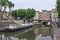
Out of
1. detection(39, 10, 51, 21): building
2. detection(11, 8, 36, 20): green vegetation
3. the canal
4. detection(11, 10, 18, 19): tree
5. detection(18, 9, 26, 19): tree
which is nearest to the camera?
the canal

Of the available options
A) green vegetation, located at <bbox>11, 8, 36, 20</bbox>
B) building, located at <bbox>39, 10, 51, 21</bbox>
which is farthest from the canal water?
building, located at <bbox>39, 10, 51, 21</bbox>

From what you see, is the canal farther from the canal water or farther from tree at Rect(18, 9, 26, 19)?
tree at Rect(18, 9, 26, 19)

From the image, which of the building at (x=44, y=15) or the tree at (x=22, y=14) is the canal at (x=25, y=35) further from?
the building at (x=44, y=15)

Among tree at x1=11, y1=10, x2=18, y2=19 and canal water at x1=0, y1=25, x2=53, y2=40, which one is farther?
tree at x1=11, y1=10, x2=18, y2=19

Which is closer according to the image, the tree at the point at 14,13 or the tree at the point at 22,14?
the tree at the point at 22,14

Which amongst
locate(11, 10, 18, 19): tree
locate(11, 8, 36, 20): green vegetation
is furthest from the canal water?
locate(11, 10, 18, 19): tree

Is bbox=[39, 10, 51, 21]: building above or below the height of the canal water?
below

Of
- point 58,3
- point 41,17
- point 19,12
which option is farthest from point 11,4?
point 41,17

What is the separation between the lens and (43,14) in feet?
386

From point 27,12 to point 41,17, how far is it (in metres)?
32.4

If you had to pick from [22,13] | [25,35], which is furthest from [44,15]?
[25,35]

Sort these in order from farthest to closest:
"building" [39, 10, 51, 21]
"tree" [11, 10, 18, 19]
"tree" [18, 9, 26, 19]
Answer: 1. "building" [39, 10, 51, 21]
2. "tree" [11, 10, 18, 19]
3. "tree" [18, 9, 26, 19]

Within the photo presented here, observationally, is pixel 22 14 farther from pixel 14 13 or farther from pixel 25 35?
pixel 25 35

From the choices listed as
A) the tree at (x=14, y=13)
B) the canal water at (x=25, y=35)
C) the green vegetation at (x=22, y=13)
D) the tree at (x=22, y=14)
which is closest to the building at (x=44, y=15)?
the green vegetation at (x=22, y=13)
